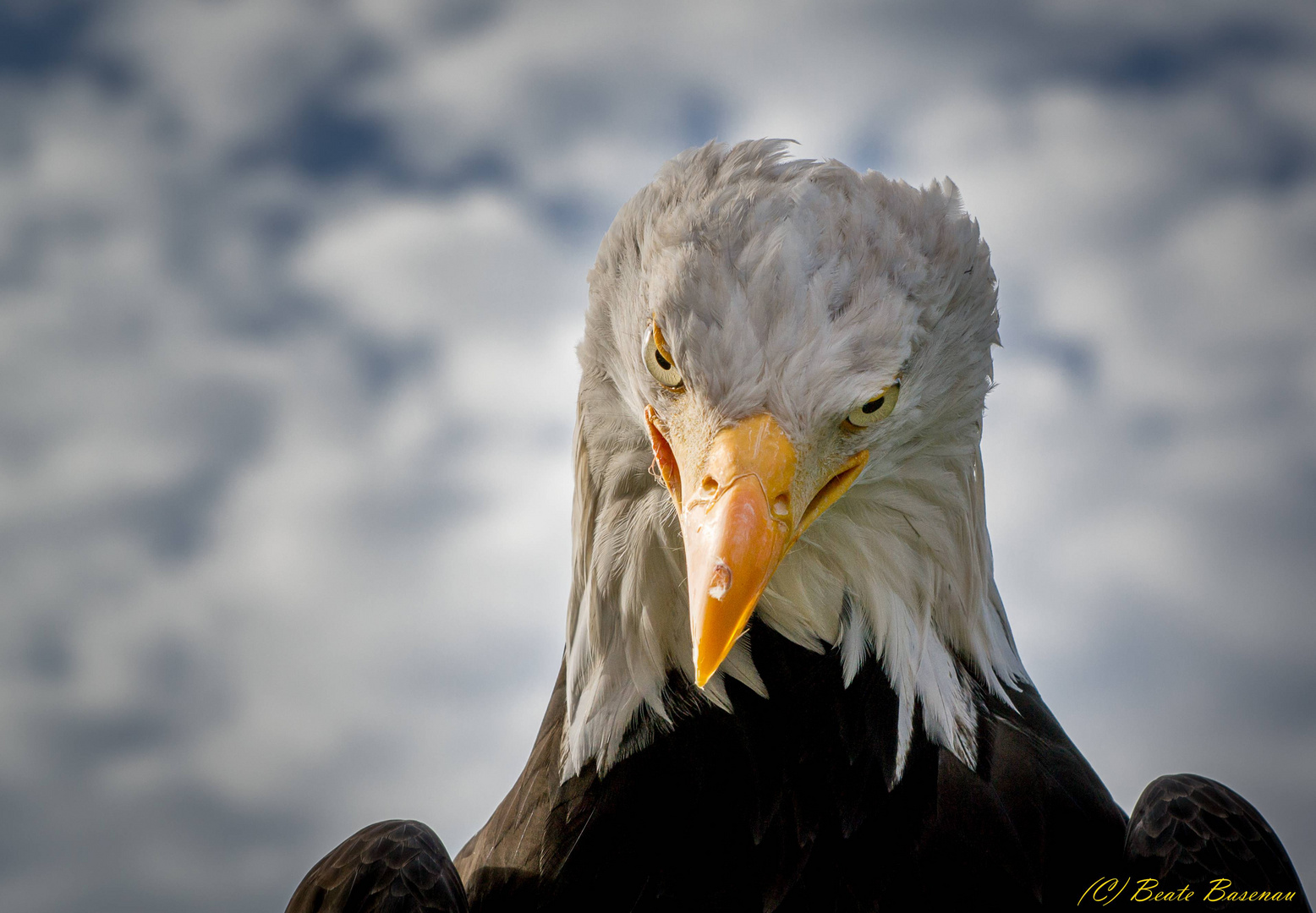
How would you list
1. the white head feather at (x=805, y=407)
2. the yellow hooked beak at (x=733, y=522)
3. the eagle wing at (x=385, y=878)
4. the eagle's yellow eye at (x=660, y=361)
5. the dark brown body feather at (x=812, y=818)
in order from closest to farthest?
the yellow hooked beak at (x=733, y=522), the white head feather at (x=805, y=407), the eagle's yellow eye at (x=660, y=361), the dark brown body feather at (x=812, y=818), the eagle wing at (x=385, y=878)

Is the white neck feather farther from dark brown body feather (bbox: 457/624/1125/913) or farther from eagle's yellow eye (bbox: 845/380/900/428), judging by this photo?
eagle's yellow eye (bbox: 845/380/900/428)

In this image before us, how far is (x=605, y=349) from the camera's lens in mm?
3148

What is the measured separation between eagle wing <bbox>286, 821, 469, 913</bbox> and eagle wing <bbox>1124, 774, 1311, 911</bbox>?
7.23ft

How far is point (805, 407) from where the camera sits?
2.47 metres

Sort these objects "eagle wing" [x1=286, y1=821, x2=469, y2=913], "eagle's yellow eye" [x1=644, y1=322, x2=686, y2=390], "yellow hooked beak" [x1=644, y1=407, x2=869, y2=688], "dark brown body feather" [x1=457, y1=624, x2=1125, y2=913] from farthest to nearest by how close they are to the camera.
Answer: "eagle wing" [x1=286, y1=821, x2=469, y2=913] → "dark brown body feather" [x1=457, y1=624, x2=1125, y2=913] → "eagle's yellow eye" [x1=644, y1=322, x2=686, y2=390] → "yellow hooked beak" [x1=644, y1=407, x2=869, y2=688]

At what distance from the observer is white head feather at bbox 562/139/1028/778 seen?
2527mm

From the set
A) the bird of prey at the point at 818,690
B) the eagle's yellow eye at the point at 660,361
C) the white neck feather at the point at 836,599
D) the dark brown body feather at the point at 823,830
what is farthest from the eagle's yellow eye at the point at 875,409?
the dark brown body feather at the point at 823,830

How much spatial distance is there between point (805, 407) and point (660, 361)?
49 cm

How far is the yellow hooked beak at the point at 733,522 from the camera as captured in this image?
224 centimetres

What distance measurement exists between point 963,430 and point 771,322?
946 mm

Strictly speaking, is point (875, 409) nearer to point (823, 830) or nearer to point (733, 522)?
point (733, 522)

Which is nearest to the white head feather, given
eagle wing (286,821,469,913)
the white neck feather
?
the white neck feather

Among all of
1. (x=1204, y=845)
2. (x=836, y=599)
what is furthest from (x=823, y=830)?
(x=1204, y=845)

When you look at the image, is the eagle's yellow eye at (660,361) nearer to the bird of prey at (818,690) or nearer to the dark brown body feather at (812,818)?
the bird of prey at (818,690)
